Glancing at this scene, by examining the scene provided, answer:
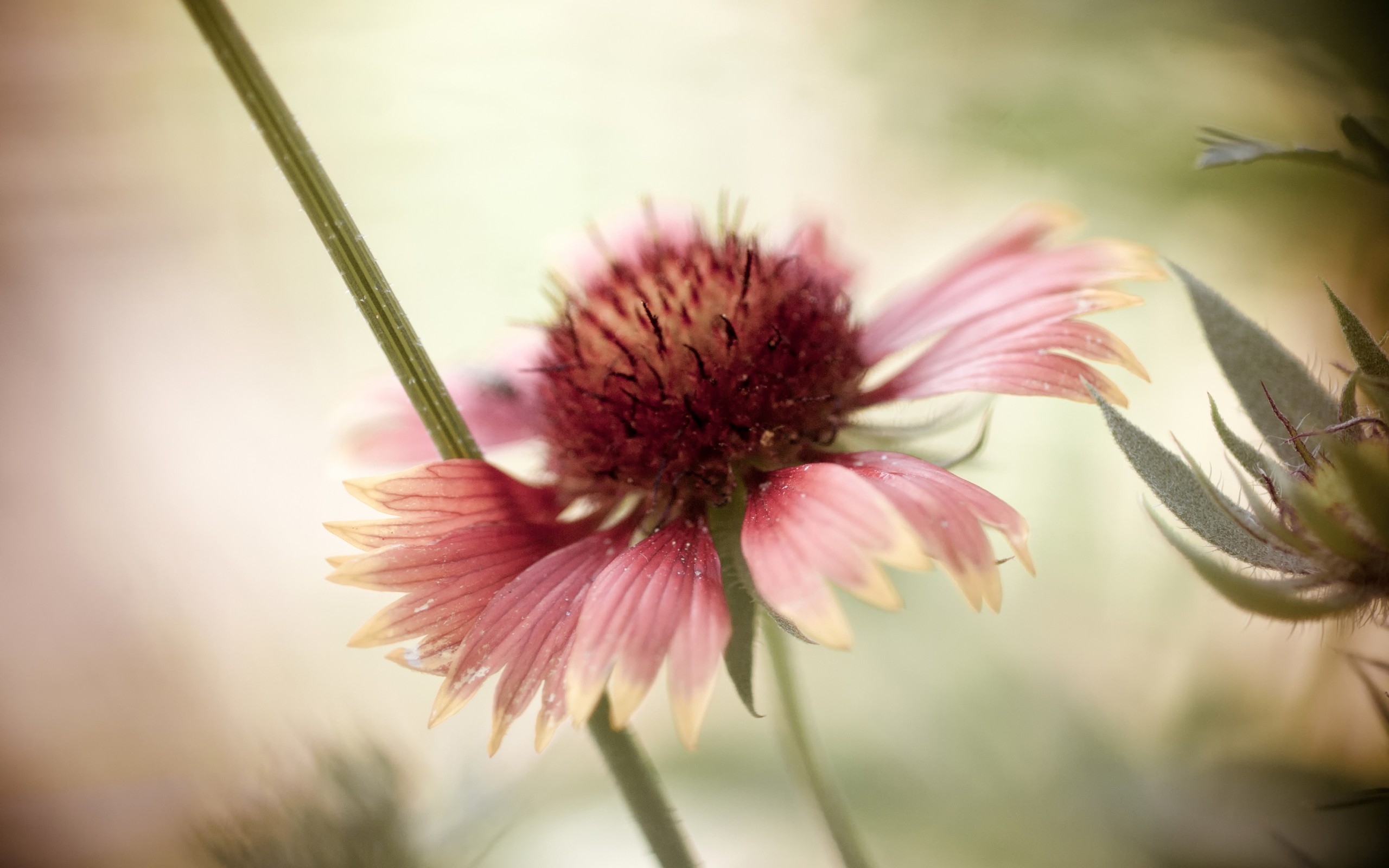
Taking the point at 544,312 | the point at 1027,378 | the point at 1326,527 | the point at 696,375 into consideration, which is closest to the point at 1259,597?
the point at 1326,527

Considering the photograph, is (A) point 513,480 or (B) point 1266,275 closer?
(A) point 513,480

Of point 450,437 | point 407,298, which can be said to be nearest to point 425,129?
point 407,298

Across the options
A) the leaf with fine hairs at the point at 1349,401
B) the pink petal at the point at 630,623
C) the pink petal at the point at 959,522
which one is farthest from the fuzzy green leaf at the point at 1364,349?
the pink petal at the point at 630,623

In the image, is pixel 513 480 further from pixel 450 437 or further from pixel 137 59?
pixel 137 59

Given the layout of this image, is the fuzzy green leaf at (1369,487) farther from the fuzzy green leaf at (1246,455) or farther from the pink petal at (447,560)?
the pink petal at (447,560)

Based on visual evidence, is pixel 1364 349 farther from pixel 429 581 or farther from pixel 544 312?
pixel 544 312

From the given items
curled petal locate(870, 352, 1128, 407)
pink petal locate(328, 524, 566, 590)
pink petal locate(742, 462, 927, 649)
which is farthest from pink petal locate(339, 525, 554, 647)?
curled petal locate(870, 352, 1128, 407)
